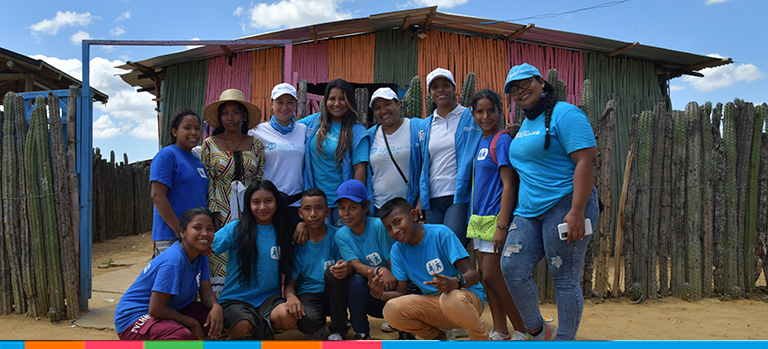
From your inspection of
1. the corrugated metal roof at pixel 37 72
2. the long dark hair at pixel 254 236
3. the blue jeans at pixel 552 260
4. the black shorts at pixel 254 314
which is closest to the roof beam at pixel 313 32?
the corrugated metal roof at pixel 37 72

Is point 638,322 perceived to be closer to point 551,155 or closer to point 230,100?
point 551,155

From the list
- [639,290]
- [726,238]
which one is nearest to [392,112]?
[639,290]

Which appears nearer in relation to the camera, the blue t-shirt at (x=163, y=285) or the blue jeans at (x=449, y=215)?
the blue t-shirt at (x=163, y=285)

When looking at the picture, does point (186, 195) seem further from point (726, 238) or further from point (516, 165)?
point (726, 238)

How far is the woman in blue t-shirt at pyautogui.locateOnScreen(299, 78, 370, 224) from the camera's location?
11.6 ft

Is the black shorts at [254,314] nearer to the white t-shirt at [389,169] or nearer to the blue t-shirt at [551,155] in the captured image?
the white t-shirt at [389,169]

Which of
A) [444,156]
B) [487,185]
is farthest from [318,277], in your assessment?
[487,185]

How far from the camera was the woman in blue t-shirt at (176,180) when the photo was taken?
3295mm

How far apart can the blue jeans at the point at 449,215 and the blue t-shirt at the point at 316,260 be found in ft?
2.64

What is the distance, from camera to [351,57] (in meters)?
8.33

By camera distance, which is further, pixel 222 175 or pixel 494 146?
pixel 222 175

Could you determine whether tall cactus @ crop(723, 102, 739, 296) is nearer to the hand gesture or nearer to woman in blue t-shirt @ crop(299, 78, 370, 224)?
the hand gesture

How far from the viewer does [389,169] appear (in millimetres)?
3521

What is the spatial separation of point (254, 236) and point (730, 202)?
519 cm
